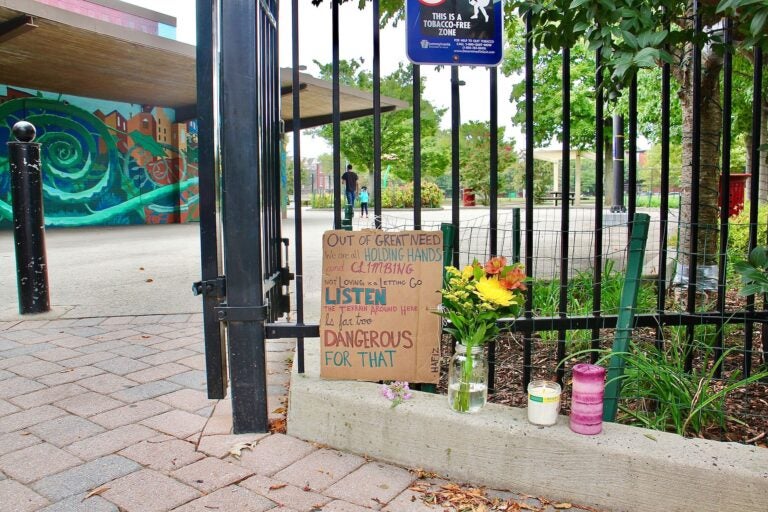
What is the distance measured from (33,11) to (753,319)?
33.9 ft

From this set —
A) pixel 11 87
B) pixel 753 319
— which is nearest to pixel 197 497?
pixel 753 319

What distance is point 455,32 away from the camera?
8.65 feet

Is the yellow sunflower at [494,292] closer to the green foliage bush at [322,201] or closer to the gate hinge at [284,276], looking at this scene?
the gate hinge at [284,276]

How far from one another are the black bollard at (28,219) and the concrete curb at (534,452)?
3547 mm

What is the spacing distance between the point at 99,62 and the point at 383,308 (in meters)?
11.8

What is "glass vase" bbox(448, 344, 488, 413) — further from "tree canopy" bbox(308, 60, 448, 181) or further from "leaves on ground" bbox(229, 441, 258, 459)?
"tree canopy" bbox(308, 60, 448, 181)

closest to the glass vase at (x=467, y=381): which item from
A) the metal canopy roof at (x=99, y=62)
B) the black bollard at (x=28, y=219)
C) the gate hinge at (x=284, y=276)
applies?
the gate hinge at (x=284, y=276)

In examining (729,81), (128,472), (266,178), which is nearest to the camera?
(128,472)

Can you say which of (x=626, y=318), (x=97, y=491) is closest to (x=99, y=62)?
(x=97, y=491)

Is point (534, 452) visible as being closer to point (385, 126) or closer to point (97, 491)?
point (97, 491)

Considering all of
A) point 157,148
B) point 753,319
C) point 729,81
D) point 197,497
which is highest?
point 157,148

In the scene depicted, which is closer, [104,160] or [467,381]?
[467,381]

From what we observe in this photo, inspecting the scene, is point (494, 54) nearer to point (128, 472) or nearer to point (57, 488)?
point (128, 472)

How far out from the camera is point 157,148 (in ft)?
57.6
